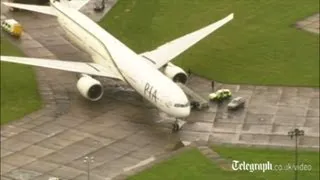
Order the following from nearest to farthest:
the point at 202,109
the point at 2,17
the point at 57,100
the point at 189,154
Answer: the point at 189,154 → the point at 202,109 → the point at 57,100 → the point at 2,17

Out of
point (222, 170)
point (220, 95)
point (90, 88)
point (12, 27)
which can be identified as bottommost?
point (222, 170)

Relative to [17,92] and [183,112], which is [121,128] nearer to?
[183,112]

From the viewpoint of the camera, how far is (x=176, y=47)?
125 feet

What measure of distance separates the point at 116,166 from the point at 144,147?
110 inches

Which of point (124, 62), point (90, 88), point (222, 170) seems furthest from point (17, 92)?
point (222, 170)

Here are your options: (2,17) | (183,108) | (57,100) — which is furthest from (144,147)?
(2,17)

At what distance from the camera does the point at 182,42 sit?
38375 mm

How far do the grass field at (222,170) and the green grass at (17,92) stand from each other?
10.5m

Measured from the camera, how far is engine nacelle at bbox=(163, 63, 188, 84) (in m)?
36.7

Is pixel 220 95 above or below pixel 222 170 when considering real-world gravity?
above

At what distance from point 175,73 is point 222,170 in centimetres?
1618

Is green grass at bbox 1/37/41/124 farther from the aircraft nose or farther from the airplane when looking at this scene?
the aircraft nose

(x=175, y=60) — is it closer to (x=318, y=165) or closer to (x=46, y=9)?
(x=46, y=9)

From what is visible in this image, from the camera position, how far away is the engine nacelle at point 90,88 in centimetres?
3659
